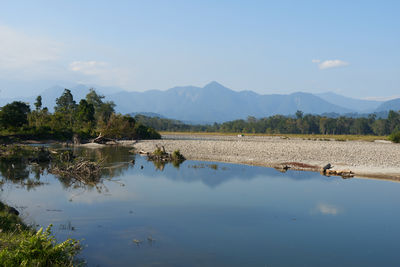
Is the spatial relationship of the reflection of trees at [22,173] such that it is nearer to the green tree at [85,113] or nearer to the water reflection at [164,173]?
the water reflection at [164,173]

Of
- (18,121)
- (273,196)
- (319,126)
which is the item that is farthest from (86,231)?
(319,126)

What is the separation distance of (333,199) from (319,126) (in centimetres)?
15088

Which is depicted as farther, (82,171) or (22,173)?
(22,173)

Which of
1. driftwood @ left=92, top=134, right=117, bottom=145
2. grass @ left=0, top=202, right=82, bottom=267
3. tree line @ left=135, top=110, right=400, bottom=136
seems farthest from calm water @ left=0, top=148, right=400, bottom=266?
tree line @ left=135, top=110, right=400, bottom=136

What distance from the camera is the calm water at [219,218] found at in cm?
1272

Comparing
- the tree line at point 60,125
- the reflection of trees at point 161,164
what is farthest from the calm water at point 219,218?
the tree line at point 60,125

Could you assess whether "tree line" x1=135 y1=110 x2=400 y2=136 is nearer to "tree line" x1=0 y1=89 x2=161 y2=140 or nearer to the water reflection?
"tree line" x1=0 y1=89 x2=161 y2=140

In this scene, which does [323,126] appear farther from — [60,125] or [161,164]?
[161,164]

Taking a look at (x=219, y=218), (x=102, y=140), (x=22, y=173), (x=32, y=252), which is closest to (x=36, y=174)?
(x=22, y=173)

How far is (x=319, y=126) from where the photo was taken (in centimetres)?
16525

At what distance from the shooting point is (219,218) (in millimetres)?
17562

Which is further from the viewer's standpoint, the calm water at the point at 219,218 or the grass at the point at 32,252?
the calm water at the point at 219,218

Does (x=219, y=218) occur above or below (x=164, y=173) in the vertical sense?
below

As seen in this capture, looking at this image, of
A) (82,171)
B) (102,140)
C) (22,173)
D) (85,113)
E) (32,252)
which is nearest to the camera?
(32,252)
